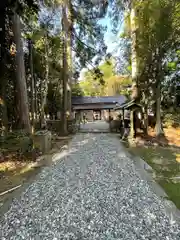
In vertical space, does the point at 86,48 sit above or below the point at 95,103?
above

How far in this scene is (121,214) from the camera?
4074 mm

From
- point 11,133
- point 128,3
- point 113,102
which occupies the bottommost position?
point 11,133

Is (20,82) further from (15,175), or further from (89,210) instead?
(89,210)

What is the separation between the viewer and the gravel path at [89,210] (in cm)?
349

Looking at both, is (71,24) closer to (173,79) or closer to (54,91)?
(173,79)

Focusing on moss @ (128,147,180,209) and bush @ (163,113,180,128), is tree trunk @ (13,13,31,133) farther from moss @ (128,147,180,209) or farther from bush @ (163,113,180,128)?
bush @ (163,113,180,128)

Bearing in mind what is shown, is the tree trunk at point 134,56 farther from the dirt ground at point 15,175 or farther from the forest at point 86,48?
the dirt ground at point 15,175

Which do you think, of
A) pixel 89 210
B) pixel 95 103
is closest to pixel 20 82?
pixel 89 210

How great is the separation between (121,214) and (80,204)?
764 mm

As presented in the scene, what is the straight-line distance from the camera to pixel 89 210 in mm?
4254

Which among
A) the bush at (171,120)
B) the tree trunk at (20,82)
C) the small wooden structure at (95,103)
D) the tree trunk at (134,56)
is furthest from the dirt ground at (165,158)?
the small wooden structure at (95,103)

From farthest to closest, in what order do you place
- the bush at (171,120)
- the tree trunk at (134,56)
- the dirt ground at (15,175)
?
the bush at (171,120)
the tree trunk at (134,56)
the dirt ground at (15,175)

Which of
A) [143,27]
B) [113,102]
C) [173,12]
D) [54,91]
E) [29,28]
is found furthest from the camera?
[113,102]

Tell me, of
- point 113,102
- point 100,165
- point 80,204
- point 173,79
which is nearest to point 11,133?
point 100,165
